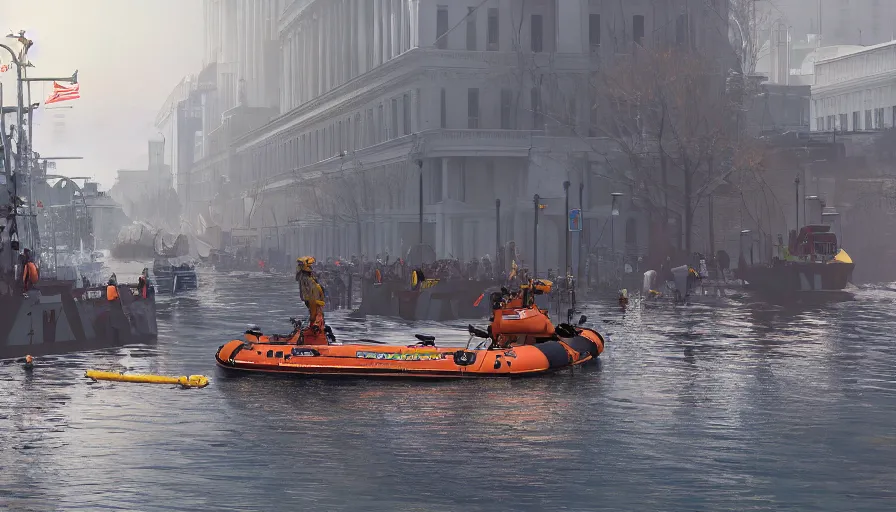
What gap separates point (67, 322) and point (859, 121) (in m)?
93.2

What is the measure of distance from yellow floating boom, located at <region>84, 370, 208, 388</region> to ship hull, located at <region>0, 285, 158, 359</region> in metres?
7.01

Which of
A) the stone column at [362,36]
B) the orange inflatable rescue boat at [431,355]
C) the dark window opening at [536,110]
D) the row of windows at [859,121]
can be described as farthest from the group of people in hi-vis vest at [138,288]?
the row of windows at [859,121]

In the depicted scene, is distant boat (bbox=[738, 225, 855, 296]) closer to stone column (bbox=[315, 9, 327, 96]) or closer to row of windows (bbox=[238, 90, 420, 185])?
row of windows (bbox=[238, 90, 420, 185])

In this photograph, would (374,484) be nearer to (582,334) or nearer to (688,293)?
(582,334)

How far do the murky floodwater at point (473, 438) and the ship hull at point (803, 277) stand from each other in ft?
106

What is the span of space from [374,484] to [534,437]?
4967mm

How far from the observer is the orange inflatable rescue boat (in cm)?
3222

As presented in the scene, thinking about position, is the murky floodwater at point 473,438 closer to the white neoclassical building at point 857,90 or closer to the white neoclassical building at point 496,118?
the white neoclassical building at point 496,118

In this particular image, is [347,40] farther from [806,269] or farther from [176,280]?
[806,269]

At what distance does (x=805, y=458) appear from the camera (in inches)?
901

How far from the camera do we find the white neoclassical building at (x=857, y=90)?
115 metres

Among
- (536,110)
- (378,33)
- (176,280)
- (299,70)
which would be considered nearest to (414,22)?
(536,110)

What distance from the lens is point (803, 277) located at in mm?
73250

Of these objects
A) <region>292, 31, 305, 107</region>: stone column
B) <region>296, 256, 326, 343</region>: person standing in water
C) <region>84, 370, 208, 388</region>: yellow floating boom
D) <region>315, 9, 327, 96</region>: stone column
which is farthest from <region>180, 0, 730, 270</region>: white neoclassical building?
<region>292, 31, 305, 107</region>: stone column
